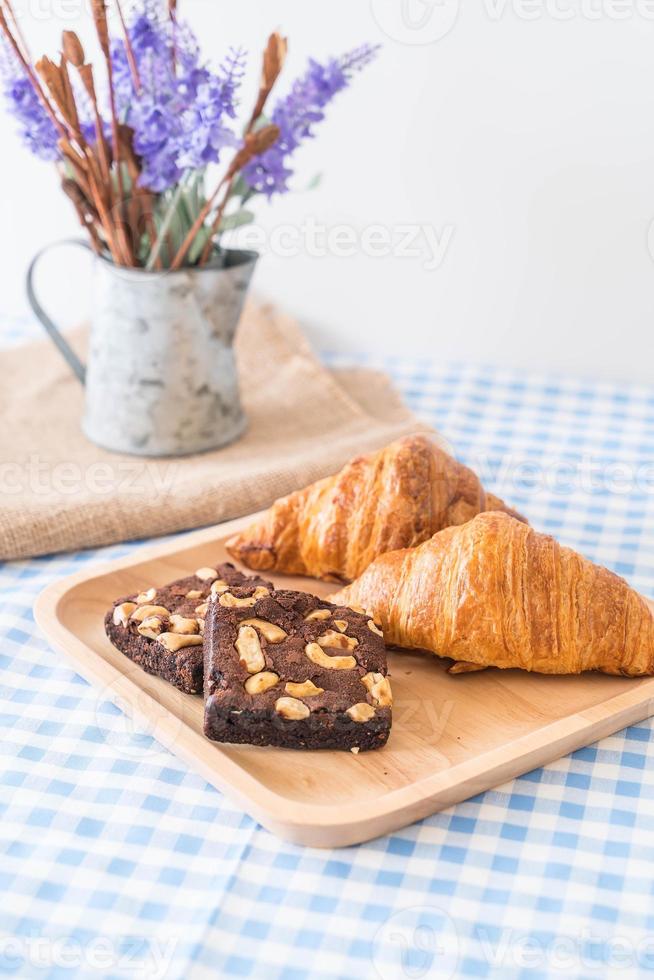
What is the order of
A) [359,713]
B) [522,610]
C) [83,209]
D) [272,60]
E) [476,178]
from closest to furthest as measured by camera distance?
1. [359,713]
2. [522,610]
3. [272,60]
4. [83,209]
5. [476,178]

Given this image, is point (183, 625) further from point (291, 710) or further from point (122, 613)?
point (291, 710)

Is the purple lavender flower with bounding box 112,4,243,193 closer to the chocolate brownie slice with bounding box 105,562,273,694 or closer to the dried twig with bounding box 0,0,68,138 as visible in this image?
the dried twig with bounding box 0,0,68,138

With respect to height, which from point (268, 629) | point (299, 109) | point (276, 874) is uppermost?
point (299, 109)

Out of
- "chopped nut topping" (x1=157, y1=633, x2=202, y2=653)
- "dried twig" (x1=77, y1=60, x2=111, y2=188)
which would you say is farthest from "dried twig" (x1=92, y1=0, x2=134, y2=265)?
"chopped nut topping" (x1=157, y1=633, x2=202, y2=653)

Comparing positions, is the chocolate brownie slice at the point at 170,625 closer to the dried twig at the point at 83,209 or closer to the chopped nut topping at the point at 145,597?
the chopped nut topping at the point at 145,597

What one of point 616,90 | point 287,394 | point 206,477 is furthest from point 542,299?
point 206,477

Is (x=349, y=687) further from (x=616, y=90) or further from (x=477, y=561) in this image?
(x=616, y=90)

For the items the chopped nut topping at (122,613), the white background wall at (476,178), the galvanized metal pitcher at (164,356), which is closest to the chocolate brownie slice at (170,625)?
the chopped nut topping at (122,613)

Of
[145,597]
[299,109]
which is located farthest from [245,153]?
[145,597]
